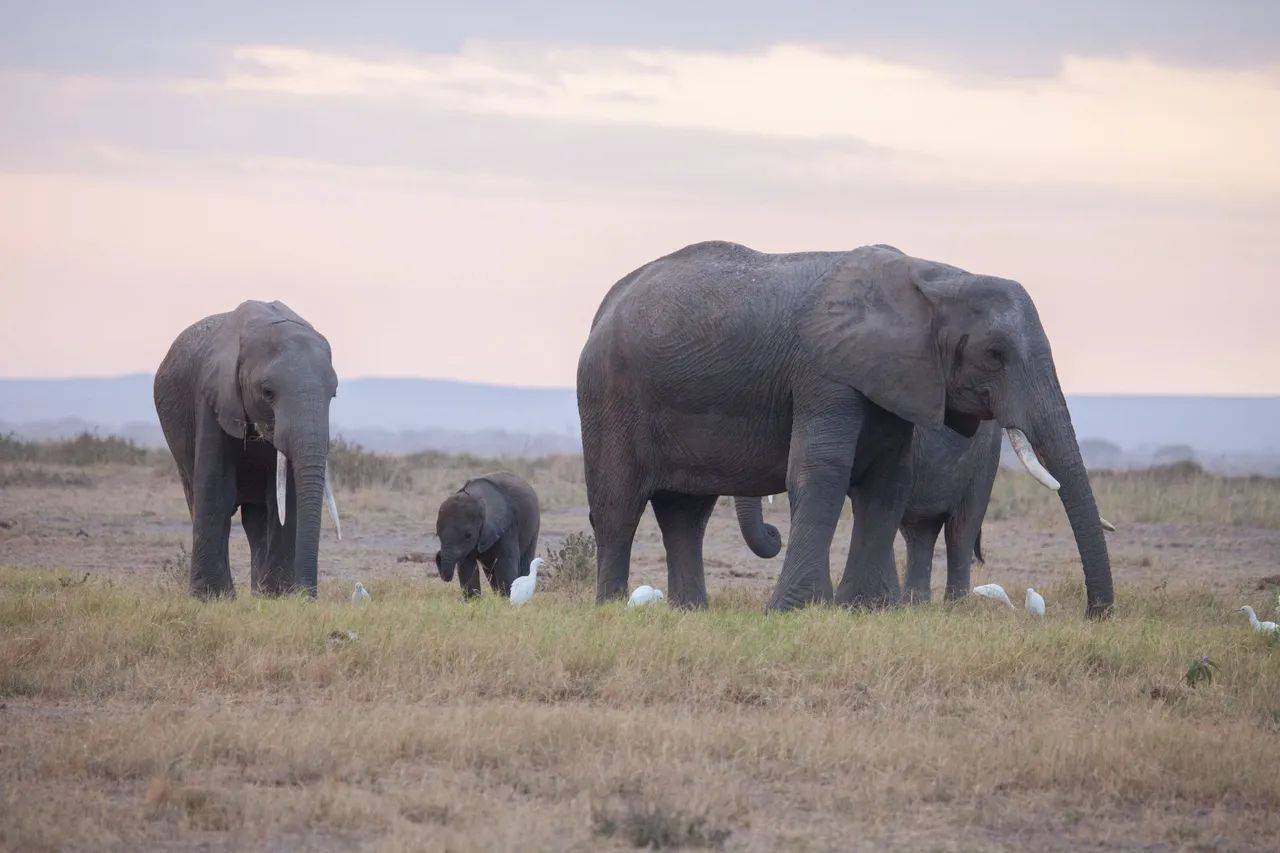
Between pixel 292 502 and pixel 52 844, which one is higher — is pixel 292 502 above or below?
above

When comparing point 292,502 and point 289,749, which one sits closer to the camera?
point 289,749

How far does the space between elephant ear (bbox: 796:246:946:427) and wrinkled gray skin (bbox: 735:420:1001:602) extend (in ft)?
5.66

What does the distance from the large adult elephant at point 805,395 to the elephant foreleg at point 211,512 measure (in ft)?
8.36

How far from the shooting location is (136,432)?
164250mm

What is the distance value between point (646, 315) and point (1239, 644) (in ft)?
14.2

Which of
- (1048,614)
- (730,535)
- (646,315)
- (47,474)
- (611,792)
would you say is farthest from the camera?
(47,474)

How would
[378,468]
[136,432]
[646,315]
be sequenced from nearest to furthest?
[646,315], [378,468], [136,432]

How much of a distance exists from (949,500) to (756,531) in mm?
1722

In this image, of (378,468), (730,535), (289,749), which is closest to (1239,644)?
(289,749)

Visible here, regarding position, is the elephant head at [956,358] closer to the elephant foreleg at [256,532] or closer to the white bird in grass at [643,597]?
the white bird in grass at [643,597]

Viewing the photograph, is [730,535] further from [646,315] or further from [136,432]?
[136,432]

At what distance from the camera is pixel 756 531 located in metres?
14.2

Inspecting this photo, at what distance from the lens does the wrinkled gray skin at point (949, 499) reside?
12945 mm

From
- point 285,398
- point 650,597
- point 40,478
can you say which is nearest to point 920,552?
point 650,597
